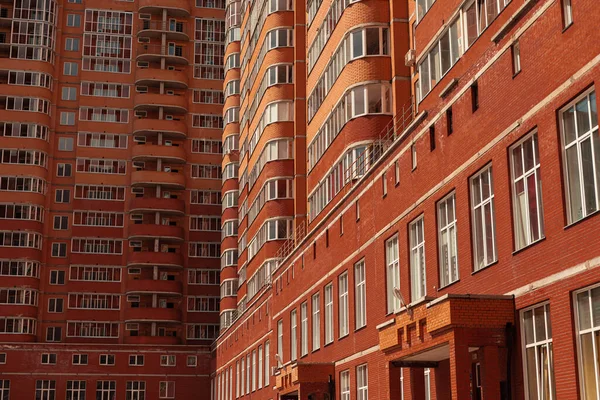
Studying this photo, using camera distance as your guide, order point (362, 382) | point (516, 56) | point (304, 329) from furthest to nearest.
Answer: point (304, 329)
point (362, 382)
point (516, 56)

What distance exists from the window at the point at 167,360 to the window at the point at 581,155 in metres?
73.0

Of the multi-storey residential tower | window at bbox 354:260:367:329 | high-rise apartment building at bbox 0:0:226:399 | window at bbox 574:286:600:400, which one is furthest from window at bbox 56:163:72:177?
window at bbox 574:286:600:400

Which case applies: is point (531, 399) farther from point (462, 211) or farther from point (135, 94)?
point (135, 94)

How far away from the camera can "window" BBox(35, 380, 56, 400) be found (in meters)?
88.1

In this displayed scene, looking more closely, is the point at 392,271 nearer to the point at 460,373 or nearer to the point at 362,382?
the point at 362,382

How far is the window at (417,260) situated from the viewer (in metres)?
31.5

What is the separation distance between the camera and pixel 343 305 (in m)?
41.2

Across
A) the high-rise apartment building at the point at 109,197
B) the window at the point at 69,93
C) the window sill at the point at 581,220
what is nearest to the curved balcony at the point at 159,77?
the high-rise apartment building at the point at 109,197

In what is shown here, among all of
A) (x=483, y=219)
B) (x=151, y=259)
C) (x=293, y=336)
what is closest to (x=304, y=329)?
(x=293, y=336)

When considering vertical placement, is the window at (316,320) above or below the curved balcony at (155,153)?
below

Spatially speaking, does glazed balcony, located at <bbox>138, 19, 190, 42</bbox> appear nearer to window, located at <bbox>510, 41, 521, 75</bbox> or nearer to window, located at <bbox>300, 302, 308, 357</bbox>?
window, located at <bbox>300, 302, 308, 357</bbox>

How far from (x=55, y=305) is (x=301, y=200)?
1634 inches

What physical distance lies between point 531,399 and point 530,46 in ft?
28.8

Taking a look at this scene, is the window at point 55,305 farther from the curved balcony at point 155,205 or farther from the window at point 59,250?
the curved balcony at point 155,205
